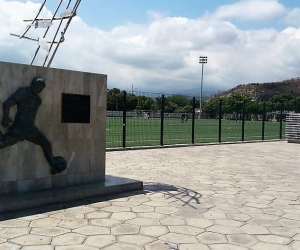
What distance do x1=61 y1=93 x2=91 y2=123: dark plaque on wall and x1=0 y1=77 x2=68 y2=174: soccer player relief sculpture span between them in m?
0.51

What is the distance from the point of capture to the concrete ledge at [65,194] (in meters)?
5.12

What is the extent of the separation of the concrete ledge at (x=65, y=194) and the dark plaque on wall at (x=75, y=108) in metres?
1.11

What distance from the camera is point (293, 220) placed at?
16.9ft

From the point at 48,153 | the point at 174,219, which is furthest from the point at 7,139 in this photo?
the point at 174,219

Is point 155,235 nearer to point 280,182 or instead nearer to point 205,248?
point 205,248

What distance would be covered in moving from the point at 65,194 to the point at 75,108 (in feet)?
4.77

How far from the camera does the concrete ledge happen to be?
202 inches

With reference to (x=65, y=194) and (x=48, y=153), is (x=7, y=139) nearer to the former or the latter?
(x=48, y=153)

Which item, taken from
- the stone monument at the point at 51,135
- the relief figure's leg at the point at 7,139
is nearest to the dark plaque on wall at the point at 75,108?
the stone monument at the point at 51,135

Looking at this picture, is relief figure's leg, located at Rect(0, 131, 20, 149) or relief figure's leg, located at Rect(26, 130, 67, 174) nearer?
relief figure's leg, located at Rect(0, 131, 20, 149)

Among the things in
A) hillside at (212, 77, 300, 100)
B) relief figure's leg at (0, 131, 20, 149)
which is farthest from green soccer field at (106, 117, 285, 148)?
hillside at (212, 77, 300, 100)

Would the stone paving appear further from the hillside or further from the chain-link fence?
the hillside

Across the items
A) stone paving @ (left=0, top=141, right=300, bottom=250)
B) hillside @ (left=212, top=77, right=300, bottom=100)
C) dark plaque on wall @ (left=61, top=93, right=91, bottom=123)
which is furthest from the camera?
hillside @ (left=212, top=77, right=300, bottom=100)

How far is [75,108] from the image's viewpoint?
633 cm
